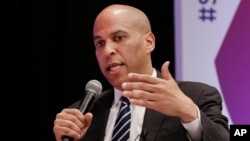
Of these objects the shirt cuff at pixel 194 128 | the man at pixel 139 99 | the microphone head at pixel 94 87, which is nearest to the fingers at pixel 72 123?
the man at pixel 139 99

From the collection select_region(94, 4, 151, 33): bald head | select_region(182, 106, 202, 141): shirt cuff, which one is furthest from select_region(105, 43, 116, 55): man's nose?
select_region(182, 106, 202, 141): shirt cuff

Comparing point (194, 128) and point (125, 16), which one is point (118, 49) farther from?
point (194, 128)

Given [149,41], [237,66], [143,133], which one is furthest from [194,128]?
[237,66]

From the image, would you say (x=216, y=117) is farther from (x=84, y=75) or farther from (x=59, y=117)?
(x=84, y=75)

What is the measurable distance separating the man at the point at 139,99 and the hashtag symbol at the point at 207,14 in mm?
731

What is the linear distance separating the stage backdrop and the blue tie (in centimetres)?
91

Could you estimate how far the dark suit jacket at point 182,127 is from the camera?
1940mm

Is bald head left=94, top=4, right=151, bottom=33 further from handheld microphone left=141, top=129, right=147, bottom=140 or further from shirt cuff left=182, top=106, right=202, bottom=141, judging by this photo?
shirt cuff left=182, top=106, right=202, bottom=141

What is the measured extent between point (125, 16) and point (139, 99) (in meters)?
0.76

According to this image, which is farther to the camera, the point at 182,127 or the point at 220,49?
the point at 220,49

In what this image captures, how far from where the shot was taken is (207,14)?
3193 millimetres

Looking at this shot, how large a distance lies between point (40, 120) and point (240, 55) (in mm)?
1393

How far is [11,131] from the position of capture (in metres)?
3.24

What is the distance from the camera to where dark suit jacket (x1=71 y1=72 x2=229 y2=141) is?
1940 mm
